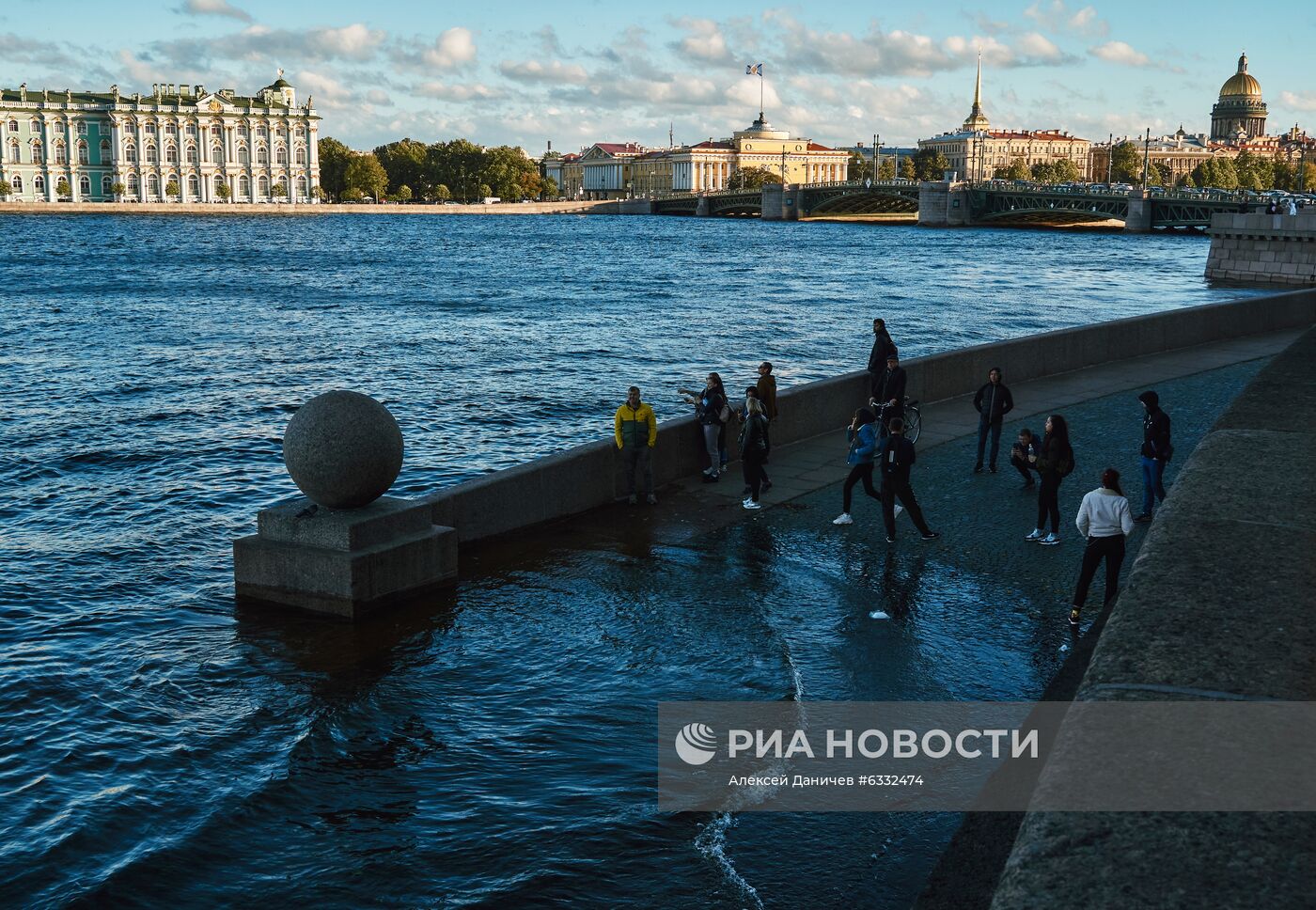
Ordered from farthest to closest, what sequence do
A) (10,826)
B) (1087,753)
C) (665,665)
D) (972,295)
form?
1. (972,295)
2. (665,665)
3. (10,826)
4. (1087,753)

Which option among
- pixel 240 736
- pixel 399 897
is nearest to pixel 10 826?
pixel 240 736

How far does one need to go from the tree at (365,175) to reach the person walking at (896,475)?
170 meters

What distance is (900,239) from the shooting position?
101 m

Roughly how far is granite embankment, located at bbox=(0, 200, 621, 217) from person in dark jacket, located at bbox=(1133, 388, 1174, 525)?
152596 millimetres

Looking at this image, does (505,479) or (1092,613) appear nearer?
(1092,613)

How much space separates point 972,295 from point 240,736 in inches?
1907

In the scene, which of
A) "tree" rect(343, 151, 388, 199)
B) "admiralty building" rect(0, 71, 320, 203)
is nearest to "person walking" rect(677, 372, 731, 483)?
"admiralty building" rect(0, 71, 320, 203)

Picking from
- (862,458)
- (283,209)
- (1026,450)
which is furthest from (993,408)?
(283,209)

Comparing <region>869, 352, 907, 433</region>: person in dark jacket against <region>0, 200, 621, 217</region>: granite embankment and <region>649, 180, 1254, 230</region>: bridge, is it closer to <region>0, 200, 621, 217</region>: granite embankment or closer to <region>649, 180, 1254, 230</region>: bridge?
<region>649, 180, 1254, 230</region>: bridge

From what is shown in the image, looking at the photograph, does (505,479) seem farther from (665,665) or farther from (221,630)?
(665,665)

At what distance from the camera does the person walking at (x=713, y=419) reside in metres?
13.7

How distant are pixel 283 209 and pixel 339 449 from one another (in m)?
158

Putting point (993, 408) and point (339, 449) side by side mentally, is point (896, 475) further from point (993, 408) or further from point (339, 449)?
point (339, 449)

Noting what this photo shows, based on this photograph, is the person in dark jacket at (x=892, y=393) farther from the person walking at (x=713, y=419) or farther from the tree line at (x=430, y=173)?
the tree line at (x=430, y=173)
